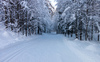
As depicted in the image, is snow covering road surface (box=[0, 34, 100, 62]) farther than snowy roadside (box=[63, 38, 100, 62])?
No

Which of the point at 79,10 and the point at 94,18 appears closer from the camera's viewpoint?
the point at 94,18

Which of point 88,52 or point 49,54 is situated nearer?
point 49,54

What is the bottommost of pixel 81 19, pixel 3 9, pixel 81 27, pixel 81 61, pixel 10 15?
pixel 81 61

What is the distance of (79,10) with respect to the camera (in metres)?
11.9

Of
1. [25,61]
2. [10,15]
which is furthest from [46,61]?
[10,15]

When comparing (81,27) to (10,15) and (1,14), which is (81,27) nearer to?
(10,15)

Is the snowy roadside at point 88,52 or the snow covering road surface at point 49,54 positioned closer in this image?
the snow covering road surface at point 49,54

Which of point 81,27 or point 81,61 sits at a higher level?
point 81,27

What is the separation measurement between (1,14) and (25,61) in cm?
1246

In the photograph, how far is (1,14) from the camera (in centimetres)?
1297

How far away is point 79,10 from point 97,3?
309 centimetres

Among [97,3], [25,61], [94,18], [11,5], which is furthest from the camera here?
[11,5]

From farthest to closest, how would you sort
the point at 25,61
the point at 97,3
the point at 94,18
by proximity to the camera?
the point at 97,3 < the point at 94,18 < the point at 25,61

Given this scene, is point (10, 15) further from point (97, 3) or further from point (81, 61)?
point (97, 3)
